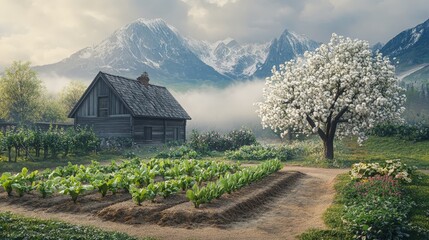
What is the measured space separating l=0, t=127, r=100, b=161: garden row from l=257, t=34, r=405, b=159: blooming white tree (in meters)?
14.9

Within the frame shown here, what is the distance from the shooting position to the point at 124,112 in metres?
37.2

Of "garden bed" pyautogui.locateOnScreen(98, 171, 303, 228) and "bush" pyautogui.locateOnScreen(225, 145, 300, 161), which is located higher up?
"bush" pyautogui.locateOnScreen(225, 145, 300, 161)

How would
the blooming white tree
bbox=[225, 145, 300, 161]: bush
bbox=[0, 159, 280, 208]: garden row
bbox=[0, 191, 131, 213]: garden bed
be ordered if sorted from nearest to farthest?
bbox=[0, 191, 131, 213]: garden bed, bbox=[0, 159, 280, 208]: garden row, the blooming white tree, bbox=[225, 145, 300, 161]: bush

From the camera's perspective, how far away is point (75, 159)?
28719 millimetres

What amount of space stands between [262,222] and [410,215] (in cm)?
435

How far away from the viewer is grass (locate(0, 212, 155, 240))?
8.48 metres

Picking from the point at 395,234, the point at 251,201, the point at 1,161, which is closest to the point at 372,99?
the point at 251,201

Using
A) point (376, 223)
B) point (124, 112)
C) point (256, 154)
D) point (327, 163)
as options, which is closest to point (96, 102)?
point (124, 112)

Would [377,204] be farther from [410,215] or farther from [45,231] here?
[45,231]

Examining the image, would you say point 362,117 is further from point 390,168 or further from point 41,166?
point 41,166


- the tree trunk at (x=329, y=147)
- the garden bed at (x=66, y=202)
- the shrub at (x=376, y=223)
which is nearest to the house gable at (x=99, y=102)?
the tree trunk at (x=329, y=147)

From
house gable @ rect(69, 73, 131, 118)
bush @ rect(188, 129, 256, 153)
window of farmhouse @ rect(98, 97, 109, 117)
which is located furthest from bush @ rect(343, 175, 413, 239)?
window of farmhouse @ rect(98, 97, 109, 117)

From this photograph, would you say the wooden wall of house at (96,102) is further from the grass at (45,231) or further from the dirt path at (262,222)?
the grass at (45,231)

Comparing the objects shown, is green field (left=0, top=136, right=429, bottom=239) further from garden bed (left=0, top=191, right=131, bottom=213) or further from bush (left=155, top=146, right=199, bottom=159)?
garden bed (left=0, top=191, right=131, bottom=213)
